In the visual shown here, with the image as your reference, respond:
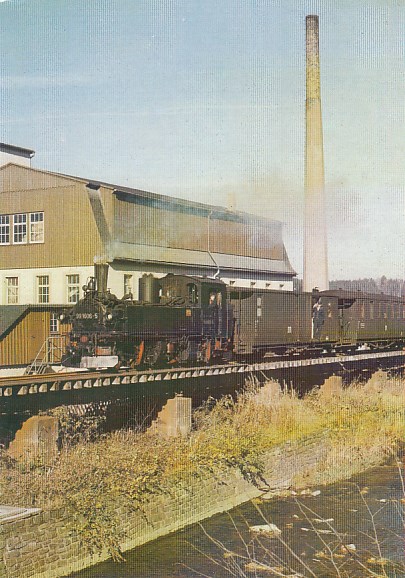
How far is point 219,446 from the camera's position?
17859 mm

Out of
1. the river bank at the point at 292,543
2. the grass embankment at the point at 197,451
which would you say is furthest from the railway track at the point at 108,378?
the river bank at the point at 292,543

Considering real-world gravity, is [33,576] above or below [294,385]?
below

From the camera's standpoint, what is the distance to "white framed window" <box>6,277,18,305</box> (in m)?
22.7

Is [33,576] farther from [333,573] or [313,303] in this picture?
[313,303]

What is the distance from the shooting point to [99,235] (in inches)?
855

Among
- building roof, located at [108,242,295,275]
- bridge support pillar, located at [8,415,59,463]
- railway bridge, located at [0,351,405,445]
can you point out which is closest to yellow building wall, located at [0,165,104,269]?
building roof, located at [108,242,295,275]

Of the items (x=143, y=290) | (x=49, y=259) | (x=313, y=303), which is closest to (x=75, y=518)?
(x=143, y=290)

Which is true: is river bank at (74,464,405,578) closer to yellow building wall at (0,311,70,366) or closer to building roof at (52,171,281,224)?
yellow building wall at (0,311,70,366)

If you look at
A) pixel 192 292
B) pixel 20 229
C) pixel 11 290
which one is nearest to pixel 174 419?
pixel 192 292

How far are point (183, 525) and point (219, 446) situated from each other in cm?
276

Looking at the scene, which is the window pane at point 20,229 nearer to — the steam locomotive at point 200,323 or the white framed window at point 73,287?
the white framed window at point 73,287

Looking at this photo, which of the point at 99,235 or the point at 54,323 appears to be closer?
the point at 54,323

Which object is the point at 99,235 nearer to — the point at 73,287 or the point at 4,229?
the point at 73,287

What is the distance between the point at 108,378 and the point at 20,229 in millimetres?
8543
